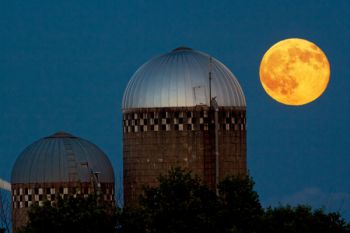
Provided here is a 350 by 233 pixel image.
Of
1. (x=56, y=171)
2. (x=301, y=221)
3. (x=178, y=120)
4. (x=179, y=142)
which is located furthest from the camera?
(x=56, y=171)

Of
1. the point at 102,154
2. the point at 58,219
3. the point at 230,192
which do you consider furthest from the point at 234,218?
the point at 102,154

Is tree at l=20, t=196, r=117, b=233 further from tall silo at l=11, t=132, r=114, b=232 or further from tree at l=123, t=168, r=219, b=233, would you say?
tall silo at l=11, t=132, r=114, b=232

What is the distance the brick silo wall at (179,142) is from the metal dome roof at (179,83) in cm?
38

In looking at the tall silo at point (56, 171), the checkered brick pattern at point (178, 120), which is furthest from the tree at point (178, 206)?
the tall silo at point (56, 171)

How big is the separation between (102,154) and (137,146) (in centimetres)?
244

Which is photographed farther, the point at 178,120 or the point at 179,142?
the point at 179,142

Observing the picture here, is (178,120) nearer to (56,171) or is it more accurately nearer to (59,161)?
(59,161)

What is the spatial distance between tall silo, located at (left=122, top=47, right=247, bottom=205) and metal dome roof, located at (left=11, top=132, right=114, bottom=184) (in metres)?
1.74

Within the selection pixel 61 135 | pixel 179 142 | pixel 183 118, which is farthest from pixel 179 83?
pixel 61 135

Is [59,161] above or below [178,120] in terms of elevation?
below

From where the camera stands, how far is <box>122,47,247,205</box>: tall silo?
57.7 m

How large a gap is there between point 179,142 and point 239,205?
23.2ft

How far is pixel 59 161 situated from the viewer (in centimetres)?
5931

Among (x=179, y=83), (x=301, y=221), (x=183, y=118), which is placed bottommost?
(x=301, y=221)
